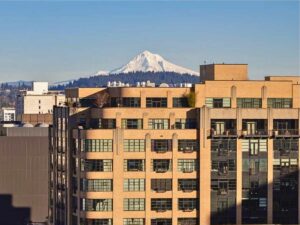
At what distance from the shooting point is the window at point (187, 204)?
136 meters

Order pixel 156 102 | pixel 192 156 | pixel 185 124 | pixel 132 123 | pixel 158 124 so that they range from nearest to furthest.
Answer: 1. pixel 192 156
2. pixel 132 123
3. pixel 158 124
4. pixel 185 124
5. pixel 156 102

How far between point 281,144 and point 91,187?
22420 millimetres

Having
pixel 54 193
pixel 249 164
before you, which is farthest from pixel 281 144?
pixel 54 193

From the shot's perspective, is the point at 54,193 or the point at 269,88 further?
the point at 54,193

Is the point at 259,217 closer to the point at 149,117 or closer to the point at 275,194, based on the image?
the point at 275,194

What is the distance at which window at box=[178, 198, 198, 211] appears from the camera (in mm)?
136125

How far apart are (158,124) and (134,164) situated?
5392 mm

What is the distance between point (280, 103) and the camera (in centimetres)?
13938

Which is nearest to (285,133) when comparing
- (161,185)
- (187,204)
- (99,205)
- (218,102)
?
(218,102)

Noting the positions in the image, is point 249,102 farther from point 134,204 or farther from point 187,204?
point 134,204

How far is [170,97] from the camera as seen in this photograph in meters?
138

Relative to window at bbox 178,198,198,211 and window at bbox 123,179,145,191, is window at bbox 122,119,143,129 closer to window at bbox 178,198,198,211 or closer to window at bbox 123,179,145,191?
window at bbox 123,179,145,191

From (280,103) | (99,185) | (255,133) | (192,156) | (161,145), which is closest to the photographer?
(99,185)

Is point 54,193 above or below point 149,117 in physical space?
below
